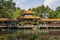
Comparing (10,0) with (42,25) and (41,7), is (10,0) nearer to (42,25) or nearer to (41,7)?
(42,25)

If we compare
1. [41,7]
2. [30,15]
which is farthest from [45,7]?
[30,15]

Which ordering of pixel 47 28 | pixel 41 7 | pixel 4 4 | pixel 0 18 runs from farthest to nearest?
pixel 41 7 → pixel 4 4 → pixel 0 18 → pixel 47 28

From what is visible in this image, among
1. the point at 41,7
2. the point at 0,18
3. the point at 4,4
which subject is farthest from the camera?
the point at 41,7

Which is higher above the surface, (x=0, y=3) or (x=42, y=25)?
(x=0, y=3)

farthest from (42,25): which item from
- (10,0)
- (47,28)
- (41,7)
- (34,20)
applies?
(41,7)

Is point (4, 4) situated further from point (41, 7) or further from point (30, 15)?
point (41, 7)

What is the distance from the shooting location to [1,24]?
6038 centimetres

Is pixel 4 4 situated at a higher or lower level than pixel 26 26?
higher

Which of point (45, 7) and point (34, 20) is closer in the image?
point (34, 20)

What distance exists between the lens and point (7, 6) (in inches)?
2630

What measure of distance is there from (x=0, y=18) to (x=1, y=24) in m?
1.96

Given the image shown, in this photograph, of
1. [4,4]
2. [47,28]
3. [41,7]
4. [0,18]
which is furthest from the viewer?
[41,7]

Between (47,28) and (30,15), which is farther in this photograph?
(30,15)

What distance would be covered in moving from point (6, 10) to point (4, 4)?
181 centimetres
